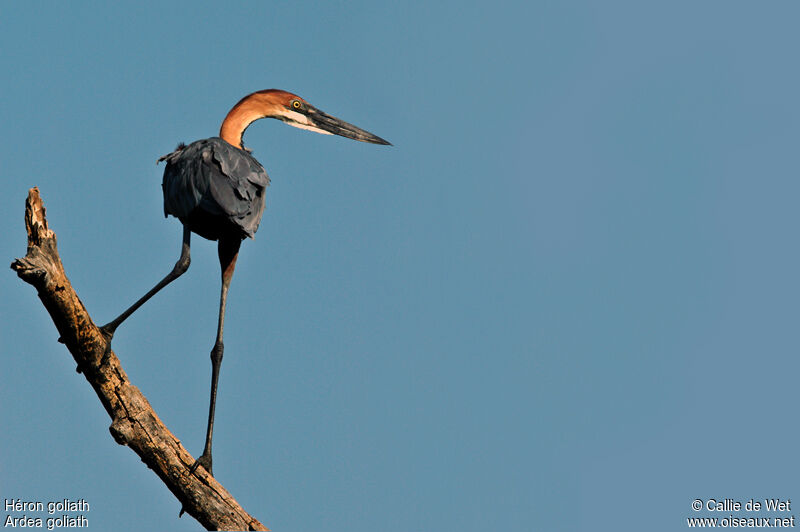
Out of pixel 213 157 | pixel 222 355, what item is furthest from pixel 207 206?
pixel 222 355

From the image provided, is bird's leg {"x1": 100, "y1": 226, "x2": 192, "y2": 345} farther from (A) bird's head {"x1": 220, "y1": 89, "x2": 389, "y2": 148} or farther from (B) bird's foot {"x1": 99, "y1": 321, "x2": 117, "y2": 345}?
(A) bird's head {"x1": 220, "y1": 89, "x2": 389, "y2": 148}

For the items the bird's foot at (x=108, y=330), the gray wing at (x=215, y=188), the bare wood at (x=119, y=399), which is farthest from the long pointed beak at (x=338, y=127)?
the bare wood at (x=119, y=399)

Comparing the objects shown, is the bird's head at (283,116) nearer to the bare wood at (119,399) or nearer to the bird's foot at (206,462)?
the bare wood at (119,399)

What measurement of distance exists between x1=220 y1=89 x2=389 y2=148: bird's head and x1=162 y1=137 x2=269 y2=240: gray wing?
1.04m

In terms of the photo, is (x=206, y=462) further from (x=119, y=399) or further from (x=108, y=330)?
(x=108, y=330)

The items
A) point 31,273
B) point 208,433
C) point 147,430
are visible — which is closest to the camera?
point 31,273

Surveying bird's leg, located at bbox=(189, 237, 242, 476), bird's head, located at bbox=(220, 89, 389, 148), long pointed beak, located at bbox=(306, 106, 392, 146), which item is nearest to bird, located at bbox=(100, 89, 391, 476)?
bird's leg, located at bbox=(189, 237, 242, 476)

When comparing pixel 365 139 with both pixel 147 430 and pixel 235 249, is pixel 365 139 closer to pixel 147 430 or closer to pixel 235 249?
pixel 235 249

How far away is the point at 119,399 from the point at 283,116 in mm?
4290

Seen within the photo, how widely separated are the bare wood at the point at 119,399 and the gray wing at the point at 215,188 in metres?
1.63

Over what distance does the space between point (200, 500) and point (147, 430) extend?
0.80 meters

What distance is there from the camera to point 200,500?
7941mm

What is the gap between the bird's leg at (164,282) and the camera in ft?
25.8

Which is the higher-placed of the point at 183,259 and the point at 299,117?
the point at 299,117
